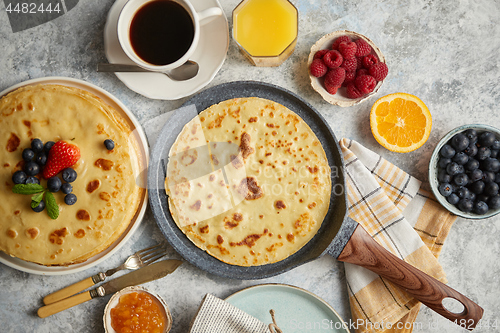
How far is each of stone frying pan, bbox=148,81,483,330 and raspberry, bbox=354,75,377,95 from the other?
334mm

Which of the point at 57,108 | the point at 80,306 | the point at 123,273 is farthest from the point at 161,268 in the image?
the point at 57,108

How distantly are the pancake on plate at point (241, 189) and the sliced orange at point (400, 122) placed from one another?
1.84ft

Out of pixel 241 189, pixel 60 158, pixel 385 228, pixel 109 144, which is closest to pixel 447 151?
pixel 385 228

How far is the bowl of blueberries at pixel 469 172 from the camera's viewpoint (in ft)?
7.70

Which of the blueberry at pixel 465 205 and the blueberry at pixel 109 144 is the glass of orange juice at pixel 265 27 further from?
the blueberry at pixel 465 205

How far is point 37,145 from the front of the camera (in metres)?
1.96

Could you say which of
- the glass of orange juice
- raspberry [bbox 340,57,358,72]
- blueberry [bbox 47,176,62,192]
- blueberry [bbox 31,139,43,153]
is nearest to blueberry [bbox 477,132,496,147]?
raspberry [bbox 340,57,358,72]

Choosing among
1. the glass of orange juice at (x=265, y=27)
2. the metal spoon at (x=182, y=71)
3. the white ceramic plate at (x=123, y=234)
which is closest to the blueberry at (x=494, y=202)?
the glass of orange juice at (x=265, y=27)

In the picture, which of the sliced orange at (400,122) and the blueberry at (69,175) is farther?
the sliced orange at (400,122)

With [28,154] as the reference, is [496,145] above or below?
below

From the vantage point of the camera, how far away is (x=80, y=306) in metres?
2.43

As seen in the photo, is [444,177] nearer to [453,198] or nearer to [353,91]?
[453,198]

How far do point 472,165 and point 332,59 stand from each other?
123 centimetres

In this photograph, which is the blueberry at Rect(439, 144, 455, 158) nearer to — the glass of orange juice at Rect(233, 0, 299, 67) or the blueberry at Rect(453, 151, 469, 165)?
the blueberry at Rect(453, 151, 469, 165)
